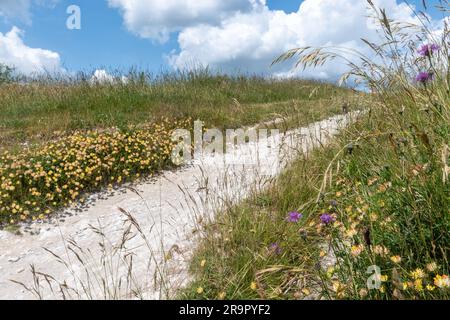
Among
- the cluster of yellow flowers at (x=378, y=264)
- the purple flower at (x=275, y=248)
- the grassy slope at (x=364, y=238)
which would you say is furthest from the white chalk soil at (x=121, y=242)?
the cluster of yellow flowers at (x=378, y=264)

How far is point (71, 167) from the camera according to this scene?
5.22 m

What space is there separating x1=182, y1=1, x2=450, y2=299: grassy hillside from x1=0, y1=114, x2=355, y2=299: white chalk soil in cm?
30

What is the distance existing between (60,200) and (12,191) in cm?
66

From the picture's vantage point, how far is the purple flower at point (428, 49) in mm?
2682

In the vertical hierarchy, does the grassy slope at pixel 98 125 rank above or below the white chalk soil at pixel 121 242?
above

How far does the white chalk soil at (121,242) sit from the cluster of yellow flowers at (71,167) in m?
0.30

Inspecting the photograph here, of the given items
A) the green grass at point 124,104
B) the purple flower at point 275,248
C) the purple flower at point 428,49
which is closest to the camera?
the purple flower at point 275,248

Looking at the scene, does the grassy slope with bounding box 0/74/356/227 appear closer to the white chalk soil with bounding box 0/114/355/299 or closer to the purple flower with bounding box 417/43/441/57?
the white chalk soil with bounding box 0/114/355/299

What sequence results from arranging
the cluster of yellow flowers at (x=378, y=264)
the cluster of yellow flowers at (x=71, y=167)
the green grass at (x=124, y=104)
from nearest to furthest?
the cluster of yellow flowers at (x=378, y=264), the cluster of yellow flowers at (x=71, y=167), the green grass at (x=124, y=104)

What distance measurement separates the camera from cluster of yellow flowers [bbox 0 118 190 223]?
4750mm

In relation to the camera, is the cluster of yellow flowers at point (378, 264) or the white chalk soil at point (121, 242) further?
the white chalk soil at point (121, 242)

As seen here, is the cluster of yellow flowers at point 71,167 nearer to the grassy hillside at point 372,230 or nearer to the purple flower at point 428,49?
the grassy hillside at point 372,230

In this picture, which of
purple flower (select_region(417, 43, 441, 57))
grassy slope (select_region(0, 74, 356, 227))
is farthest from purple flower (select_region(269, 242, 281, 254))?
purple flower (select_region(417, 43, 441, 57))
